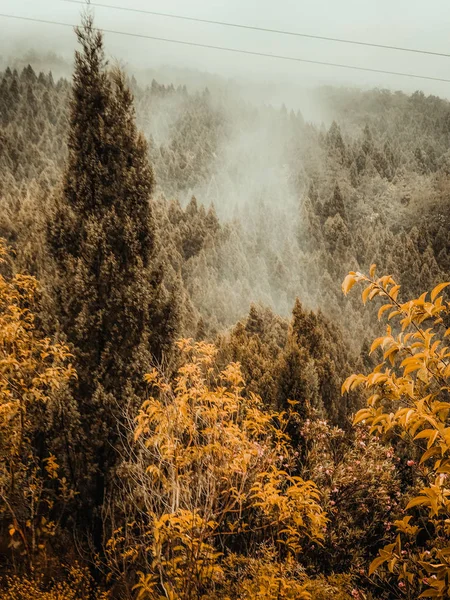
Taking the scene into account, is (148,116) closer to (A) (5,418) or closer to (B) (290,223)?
(B) (290,223)

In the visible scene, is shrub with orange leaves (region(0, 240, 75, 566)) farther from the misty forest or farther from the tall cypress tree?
the tall cypress tree

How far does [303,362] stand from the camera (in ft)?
27.1

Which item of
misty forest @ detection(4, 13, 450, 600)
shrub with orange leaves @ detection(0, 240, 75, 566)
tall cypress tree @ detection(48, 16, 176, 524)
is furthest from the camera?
tall cypress tree @ detection(48, 16, 176, 524)

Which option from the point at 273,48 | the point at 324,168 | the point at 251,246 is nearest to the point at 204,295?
the point at 251,246

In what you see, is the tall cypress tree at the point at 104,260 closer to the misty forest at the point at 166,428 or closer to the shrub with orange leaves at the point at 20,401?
the misty forest at the point at 166,428

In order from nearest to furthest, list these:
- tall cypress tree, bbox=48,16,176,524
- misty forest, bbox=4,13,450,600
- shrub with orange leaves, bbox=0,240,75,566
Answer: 1. misty forest, bbox=4,13,450,600
2. shrub with orange leaves, bbox=0,240,75,566
3. tall cypress tree, bbox=48,16,176,524

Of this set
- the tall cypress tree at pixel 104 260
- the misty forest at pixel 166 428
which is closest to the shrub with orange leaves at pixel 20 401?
the misty forest at pixel 166 428

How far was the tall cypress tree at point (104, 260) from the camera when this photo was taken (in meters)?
5.80

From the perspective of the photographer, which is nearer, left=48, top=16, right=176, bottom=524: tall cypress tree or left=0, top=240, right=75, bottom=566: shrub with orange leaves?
left=0, top=240, right=75, bottom=566: shrub with orange leaves

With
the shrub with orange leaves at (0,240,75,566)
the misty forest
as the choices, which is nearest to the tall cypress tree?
the misty forest

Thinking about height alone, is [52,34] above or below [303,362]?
above

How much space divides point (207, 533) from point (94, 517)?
117 inches

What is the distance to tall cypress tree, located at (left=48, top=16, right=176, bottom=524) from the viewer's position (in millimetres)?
5805

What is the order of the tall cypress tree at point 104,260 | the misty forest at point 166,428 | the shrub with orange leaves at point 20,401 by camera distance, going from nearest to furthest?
the misty forest at point 166,428 < the shrub with orange leaves at point 20,401 < the tall cypress tree at point 104,260
